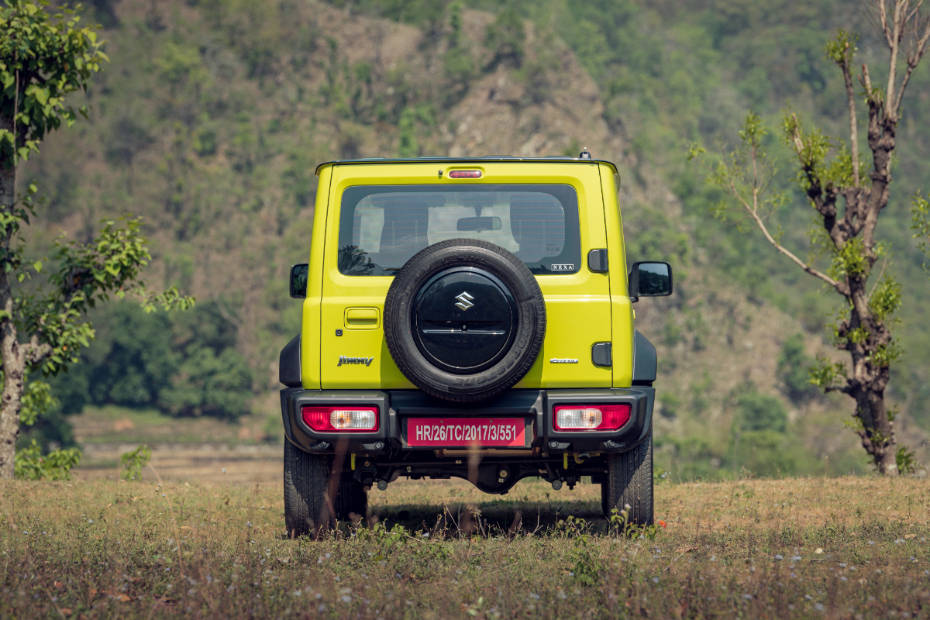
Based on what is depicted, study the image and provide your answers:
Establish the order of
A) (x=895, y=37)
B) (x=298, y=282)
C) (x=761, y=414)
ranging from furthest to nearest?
(x=761, y=414) → (x=895, y=37) → (x=298, y=282)

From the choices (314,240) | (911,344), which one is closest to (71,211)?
(911,344)

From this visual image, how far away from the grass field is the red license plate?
1.85ft

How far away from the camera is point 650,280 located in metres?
7.56

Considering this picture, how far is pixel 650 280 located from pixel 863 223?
7.38 metres

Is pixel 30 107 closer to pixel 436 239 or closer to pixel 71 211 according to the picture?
pixel 436 239

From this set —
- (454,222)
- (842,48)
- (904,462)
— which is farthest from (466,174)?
(842,48)

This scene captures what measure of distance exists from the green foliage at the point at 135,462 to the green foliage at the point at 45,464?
634 mm

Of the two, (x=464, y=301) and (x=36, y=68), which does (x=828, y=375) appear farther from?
(x=36, y=68)

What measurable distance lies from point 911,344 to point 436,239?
100513 mm

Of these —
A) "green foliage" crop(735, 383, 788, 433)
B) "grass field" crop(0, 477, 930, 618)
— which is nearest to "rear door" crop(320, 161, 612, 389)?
"grass field" crop(0, 477, 930, 618)

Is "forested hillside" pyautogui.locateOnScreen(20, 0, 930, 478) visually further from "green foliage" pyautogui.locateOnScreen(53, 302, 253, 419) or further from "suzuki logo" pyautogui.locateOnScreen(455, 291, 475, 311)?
"suzuki logo" pyautogui.locateOnScreen(455, 291, 475, 311)

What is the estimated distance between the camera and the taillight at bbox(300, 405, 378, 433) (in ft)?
22.5

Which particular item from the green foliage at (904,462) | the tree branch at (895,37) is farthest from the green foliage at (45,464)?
the tree branch at (895,37)

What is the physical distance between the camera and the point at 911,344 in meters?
99.3
